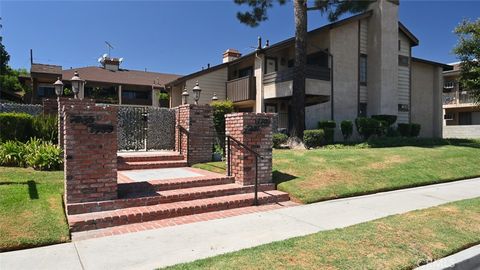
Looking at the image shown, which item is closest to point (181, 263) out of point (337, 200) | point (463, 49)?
point (337, 200)

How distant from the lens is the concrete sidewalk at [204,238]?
4488mm

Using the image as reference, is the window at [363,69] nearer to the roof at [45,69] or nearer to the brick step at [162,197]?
the brick step at [162,197]

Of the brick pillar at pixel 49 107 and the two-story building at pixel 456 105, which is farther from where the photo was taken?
Answer: the two-story building at pixel 456 105

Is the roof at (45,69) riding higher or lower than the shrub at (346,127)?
higher

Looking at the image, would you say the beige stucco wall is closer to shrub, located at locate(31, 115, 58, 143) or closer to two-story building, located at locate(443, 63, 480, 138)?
two-story building, located at locate(443, 63, 480, 138)

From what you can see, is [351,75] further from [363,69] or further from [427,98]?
[427,98]

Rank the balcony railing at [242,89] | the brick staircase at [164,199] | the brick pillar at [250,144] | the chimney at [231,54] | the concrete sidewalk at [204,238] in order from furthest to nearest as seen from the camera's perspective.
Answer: the chimney at [231,54]
the balcony railing at [242,89]
the brick pillar at [250,144]
the brick staircase at [164,199]
the concrete sidewalk at [204,238]

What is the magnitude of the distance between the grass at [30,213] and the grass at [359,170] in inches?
158

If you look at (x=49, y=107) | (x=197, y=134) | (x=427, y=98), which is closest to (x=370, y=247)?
(x=197, y=134)

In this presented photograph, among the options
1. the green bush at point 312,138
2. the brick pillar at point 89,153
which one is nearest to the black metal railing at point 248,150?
the brick pillar at point 89,153

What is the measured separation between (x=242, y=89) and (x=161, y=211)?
50.9 feet

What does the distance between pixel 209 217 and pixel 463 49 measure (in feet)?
55.4

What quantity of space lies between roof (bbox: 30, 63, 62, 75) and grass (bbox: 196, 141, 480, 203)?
2312 cm

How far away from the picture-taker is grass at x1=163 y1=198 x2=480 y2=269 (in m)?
4.18
